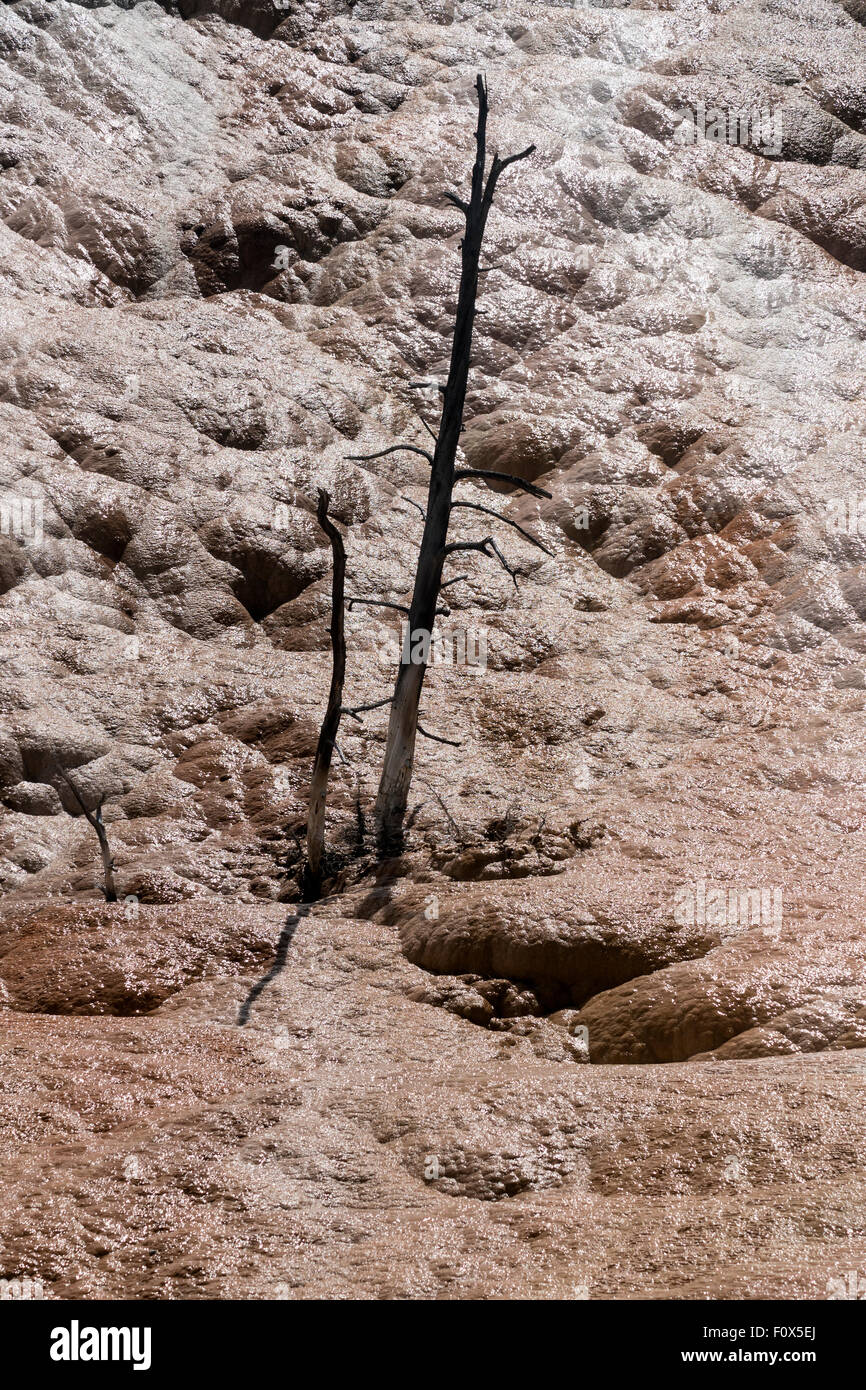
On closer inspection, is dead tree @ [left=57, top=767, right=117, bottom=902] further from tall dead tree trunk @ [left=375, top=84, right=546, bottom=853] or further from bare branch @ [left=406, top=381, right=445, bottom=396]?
bare branch @ [left=406, top=381, right=445, bottom=396]

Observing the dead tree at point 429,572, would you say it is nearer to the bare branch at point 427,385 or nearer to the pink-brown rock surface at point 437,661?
the bare branch at point 427,385

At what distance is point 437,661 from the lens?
13914 mm

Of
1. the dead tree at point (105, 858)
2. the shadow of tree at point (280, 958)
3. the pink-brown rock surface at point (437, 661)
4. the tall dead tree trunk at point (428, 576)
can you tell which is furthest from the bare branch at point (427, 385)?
the shadow of tree at point (280, 958)

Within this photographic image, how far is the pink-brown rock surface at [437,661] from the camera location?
5.75 meters

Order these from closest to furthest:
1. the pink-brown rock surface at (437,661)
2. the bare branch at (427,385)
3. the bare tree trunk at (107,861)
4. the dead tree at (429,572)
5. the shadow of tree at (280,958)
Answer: the pink-brown rock surface at (437,661) → the shadow of tree at (280,958) → the bare tree trunk at (107,861) → the bare branch at (427,385) → the dead tree at (429,572)

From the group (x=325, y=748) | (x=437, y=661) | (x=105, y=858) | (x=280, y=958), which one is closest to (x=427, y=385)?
(x=437, y=661)

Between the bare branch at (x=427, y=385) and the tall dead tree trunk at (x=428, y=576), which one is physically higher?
the bare branch at (x=427, y=385)

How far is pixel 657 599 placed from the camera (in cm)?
1502

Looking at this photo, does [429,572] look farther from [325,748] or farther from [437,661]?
[437,661]

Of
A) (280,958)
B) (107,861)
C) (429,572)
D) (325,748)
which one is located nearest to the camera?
(280,958)

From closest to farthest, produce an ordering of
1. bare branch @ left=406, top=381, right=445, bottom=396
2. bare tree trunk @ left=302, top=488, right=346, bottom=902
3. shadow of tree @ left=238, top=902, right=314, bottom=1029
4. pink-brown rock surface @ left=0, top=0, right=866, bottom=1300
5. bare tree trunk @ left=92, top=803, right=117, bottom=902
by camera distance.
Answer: pink-brown rock surface @ left=0, top=0, right=866, bottom=1300
shadow of tree @ left=238, top=902, right=314, bottom=1029
bare tree trunk @ left=92, top=803, right=117, bottom=902
bare branch @ left=406, top=381, right=445, bottom=396
bare tree trunk @ left=302, top=488, right=346, bottom=902

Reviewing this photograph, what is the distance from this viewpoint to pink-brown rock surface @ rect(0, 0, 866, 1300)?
575cm

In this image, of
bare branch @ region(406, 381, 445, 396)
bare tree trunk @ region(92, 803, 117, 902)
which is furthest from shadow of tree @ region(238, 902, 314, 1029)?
bare branch @ region(406, 381, 445, 396)

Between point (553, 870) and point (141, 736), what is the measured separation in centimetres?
482
